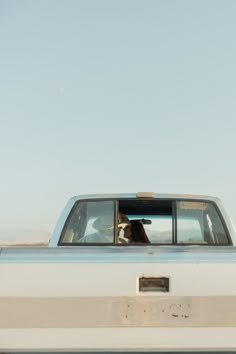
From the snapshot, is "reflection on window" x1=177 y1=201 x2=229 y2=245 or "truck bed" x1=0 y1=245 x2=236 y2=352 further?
"reflection on window" x1=177 y1=201 x2=229 y2=245

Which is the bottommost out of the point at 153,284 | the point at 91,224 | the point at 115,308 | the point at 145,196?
the point at 115,308

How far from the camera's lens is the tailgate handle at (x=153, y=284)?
10.5 ft

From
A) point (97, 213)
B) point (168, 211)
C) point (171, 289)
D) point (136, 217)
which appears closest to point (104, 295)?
point (171, 289)

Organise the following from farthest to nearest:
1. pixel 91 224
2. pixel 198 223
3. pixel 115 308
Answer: pixel 198 223, pixel 91 224, pixel 115 308

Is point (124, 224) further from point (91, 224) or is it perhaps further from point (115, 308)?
point (115, 308)

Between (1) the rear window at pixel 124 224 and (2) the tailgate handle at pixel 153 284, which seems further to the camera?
(1) the rear window at pixel 124 224

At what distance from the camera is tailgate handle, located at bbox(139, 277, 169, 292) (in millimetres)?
3205

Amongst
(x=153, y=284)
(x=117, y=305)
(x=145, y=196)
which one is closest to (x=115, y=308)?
(x=117, y=305)

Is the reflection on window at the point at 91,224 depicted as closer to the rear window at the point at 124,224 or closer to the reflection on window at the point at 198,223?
the rear window at the point at 124,224

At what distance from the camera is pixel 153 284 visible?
3211mm

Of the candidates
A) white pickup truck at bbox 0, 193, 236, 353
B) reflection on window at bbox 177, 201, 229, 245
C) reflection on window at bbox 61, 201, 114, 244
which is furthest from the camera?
reflection on window at bbox 177, 201, 229, 245

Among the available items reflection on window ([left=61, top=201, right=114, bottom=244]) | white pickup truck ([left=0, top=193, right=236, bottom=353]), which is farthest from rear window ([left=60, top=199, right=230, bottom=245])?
white pickup truck ([left=0, top=193, right=236, bottom=353])

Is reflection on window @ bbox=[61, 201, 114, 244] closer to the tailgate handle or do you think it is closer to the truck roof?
the truck roof

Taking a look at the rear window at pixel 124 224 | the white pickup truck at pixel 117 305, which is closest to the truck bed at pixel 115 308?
the white pickup truck at pixel 117 305
